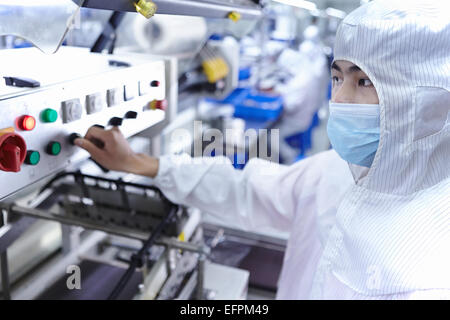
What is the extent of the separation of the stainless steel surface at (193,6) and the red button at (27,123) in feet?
0.64

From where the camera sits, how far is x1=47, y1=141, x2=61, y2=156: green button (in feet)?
2.21

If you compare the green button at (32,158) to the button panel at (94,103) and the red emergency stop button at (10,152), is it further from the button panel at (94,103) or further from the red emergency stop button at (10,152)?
the button panel at (94,103)

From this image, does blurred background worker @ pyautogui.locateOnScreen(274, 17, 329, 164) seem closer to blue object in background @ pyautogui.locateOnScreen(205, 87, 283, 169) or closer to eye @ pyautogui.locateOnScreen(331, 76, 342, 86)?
blue object in background @ pyautogui.locateOnScreen(205, 87, 283, 169)

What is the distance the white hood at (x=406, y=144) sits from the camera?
764 millimetres

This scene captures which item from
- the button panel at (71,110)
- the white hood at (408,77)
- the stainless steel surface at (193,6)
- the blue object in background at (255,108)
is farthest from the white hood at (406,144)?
the blue object in background at (255,108)

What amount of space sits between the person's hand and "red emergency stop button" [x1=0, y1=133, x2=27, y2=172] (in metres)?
0.17

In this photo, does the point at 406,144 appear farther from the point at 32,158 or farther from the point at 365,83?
the point at 32,158

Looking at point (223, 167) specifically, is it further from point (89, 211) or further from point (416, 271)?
point (416, 271)

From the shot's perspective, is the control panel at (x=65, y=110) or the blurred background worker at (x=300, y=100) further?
the blurred background worker at (x=300, y=100)

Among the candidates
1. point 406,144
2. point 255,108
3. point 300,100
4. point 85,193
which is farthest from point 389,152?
point 300,100

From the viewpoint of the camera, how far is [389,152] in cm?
83

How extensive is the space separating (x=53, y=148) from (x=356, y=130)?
24.9 inches

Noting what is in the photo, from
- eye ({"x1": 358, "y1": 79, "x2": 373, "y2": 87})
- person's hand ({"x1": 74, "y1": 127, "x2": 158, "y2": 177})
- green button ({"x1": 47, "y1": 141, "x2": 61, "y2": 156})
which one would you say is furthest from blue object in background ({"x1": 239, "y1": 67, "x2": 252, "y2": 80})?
green button ({"x1": 47, "y1": 141, "x2": 61, "y2": 156})
